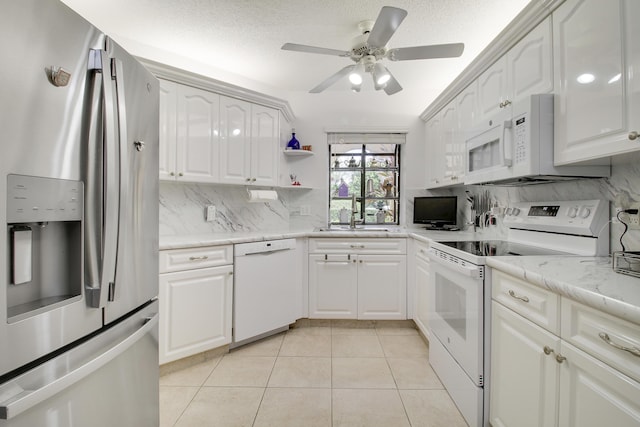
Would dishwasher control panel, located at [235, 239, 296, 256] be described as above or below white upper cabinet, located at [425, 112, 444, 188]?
below

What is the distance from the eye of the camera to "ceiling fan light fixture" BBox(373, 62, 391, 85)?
1992 mm

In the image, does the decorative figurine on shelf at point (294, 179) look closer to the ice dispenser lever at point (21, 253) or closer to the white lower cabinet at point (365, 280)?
the white lower cabinet at point (365, 280)

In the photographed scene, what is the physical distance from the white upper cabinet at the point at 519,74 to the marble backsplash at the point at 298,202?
0.57 m

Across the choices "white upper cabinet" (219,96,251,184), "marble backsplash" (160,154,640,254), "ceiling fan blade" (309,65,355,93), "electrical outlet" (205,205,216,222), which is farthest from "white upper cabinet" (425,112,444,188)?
"electrical outlet" (205,205,216,222)

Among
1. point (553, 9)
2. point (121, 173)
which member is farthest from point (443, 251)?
point (121, 173)

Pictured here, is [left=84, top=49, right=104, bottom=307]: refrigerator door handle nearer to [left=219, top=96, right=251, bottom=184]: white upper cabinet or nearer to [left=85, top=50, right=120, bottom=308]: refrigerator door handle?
[left=85, top=50, right=120, bottom=308]: refrigerator door handle

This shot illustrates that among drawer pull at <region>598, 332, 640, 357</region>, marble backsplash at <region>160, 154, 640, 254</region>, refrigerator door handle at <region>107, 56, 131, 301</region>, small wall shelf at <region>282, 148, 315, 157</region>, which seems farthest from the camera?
small wall shelf at <region>282, 148, 315, 157</region>

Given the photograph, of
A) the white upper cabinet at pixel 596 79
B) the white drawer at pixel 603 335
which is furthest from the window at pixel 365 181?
the white drawer at pixel 603 335

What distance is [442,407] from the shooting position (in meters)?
1.64

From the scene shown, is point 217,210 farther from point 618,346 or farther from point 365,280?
point 618,346

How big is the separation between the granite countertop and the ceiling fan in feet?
4.11

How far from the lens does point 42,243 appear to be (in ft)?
2.29

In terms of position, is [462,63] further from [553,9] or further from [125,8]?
[125,8]

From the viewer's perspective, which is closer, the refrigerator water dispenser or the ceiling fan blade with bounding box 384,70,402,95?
the refrigerator water dispenser
